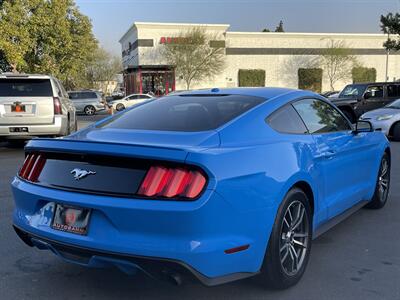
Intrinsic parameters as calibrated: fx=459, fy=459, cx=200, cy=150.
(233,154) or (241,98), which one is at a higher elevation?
(241,98)

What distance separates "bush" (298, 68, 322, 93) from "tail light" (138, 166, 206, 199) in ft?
182

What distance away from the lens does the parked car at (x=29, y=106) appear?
1016 centimetres

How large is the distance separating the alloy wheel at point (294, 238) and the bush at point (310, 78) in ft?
179

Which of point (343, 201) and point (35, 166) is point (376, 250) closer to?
point (343, 201)

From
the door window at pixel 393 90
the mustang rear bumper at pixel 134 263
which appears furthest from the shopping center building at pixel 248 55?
the mustang rear bumper at pixel 134 263

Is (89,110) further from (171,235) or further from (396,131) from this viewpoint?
(171,235)

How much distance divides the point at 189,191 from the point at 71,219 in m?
0.85

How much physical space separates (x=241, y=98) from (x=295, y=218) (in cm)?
114

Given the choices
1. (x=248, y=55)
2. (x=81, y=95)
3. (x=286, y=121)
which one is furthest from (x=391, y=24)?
(x=248, y=55)

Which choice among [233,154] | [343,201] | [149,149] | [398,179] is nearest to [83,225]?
[149,149]

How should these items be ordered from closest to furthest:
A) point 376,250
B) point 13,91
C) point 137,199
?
point 137,199 → point 376,250 → point 13,91

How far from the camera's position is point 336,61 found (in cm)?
5638

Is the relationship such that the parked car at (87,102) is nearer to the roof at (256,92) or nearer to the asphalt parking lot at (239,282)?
the asphalt parking lot at (239,282)

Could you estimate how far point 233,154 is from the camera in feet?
9.71
